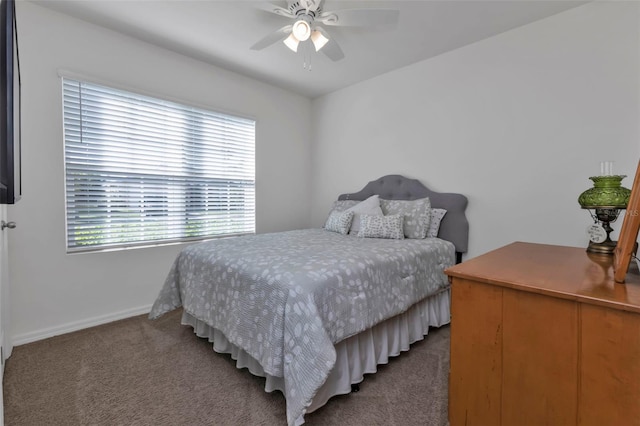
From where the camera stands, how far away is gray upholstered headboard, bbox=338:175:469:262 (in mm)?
2812

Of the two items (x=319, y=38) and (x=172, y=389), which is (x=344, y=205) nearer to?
(x=319, y=38)

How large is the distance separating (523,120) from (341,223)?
1.85m

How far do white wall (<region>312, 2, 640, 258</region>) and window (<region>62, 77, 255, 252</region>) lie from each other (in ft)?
6.03

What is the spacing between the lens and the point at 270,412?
5.03 feet

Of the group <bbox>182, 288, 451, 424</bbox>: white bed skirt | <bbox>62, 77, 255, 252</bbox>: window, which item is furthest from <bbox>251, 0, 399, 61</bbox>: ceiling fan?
<bbox>182, 288, 451, 424</bbox>: white bed skirt

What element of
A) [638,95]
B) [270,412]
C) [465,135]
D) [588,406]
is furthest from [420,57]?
[270,412]

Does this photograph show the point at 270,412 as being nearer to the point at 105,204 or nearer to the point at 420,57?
the point at 105,204

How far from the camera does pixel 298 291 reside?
1468mm

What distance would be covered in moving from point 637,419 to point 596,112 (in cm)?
225

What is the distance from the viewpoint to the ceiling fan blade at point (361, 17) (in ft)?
6.25

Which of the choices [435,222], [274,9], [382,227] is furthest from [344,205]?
[274,9]

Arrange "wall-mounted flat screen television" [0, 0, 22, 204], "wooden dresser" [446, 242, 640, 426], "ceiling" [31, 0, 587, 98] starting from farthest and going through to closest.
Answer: "ceiling" [31, 0, 587, 98] < "wall-mounted flat screen television" [0, 0, 22, 204] < "wooden dresser" [446, 242, 640, 426]

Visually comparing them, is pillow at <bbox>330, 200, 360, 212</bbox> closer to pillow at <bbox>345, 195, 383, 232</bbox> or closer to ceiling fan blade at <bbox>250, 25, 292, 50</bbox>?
pillow at <bbox>345, 195, 383, 232</bbox>

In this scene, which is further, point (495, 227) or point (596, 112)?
point (495, 227)
